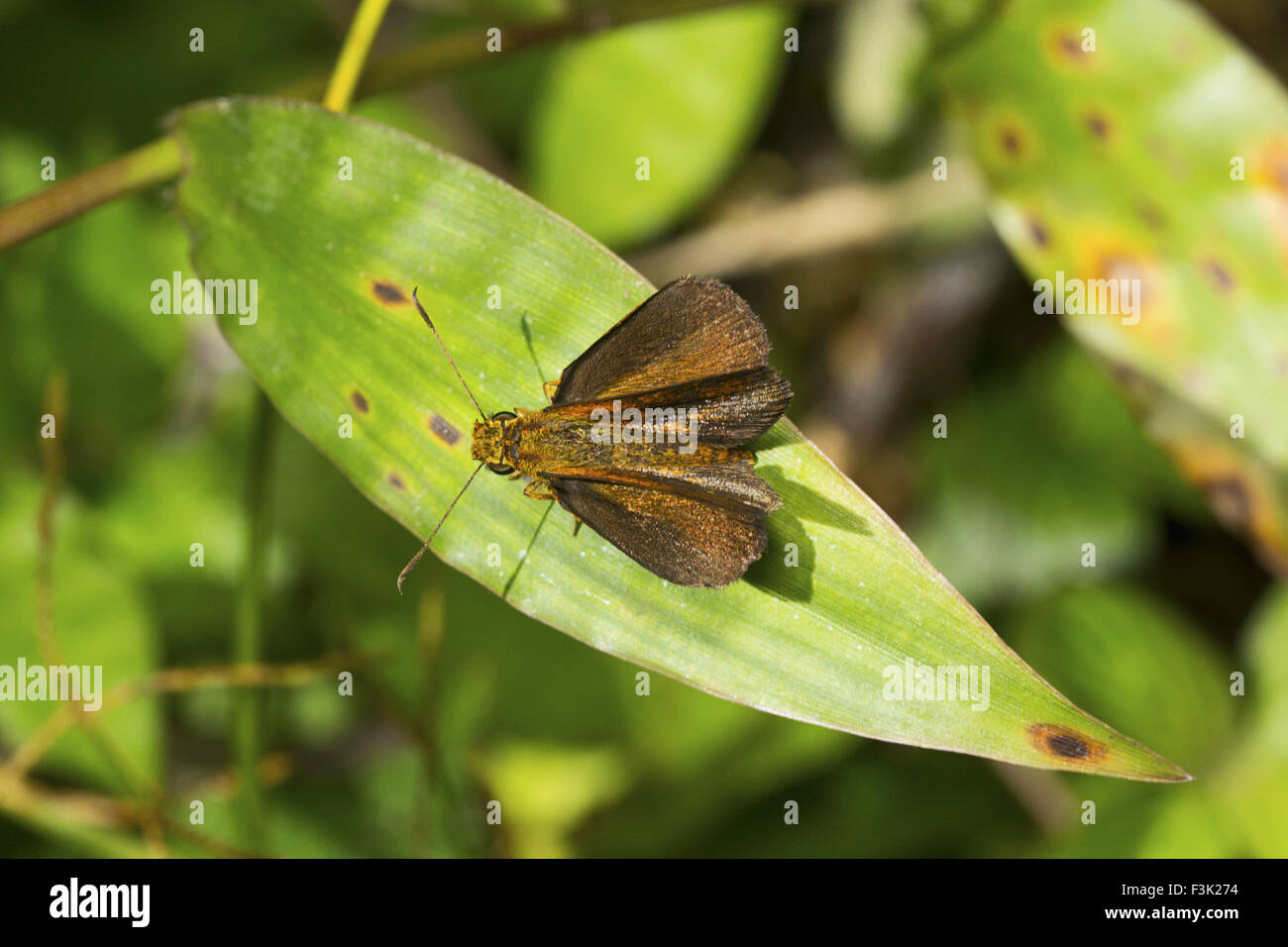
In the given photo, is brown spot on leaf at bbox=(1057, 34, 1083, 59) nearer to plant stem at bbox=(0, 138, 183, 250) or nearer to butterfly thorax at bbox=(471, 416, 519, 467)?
butterfly thorax at bbox=(471, 416, 519, 467)

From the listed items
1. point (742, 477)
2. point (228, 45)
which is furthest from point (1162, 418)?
point (228, 45)

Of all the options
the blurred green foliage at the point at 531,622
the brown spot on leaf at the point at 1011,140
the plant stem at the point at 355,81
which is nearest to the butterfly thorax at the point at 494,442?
the plant stem at the point at 355,81

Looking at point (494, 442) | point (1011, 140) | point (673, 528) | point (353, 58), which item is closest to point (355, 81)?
point (353, 58)

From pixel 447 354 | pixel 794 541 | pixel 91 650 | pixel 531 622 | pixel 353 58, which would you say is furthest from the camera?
pixel 531 622

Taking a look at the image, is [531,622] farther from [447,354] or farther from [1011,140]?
[1011,140]

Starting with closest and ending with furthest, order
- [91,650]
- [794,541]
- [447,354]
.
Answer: [794,541] < [447,354] < [91,650]

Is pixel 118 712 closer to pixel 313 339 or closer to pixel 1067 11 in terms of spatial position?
pixel 313 339
